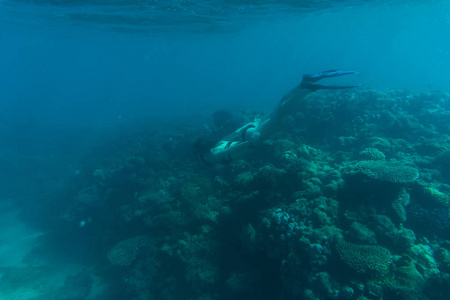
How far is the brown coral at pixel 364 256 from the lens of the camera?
14.9 ft

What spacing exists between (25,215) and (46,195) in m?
1.76

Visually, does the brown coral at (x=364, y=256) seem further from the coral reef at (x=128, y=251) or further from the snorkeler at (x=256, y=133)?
the coral reef at (x=128, y=251)

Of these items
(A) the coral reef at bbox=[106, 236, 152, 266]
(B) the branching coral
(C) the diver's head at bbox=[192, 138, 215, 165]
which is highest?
(B) the branching coral

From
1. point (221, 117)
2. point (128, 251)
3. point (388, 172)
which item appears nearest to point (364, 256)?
point (388, 172)

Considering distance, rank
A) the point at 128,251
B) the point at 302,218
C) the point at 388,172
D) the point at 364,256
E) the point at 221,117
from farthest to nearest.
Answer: the point at 221,117, the point at 128,251, the point at 388,172, the point at 302,218, the point at 364,256

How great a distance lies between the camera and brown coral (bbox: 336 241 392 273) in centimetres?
454

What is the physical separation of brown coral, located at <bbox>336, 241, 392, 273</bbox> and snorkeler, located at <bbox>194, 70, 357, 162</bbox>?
5.13 metres

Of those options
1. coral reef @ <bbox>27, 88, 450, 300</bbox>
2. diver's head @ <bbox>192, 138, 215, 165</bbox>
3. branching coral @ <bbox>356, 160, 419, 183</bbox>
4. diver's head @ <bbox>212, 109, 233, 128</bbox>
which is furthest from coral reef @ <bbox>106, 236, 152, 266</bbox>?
diver's head @ <bbox>212, 109, 233, 128</bbox>

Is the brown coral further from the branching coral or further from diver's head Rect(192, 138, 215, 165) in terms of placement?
diver's head Rect(192, 138, 215, 165)

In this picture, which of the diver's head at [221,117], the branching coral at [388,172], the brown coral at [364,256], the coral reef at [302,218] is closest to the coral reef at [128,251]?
the coral reef at [302,218]

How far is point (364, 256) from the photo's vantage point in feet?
15.3

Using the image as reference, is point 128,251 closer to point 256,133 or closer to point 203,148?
point 203,148

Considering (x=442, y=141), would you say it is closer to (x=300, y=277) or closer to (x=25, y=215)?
(x=300, y=277)

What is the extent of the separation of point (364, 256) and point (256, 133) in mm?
5616
